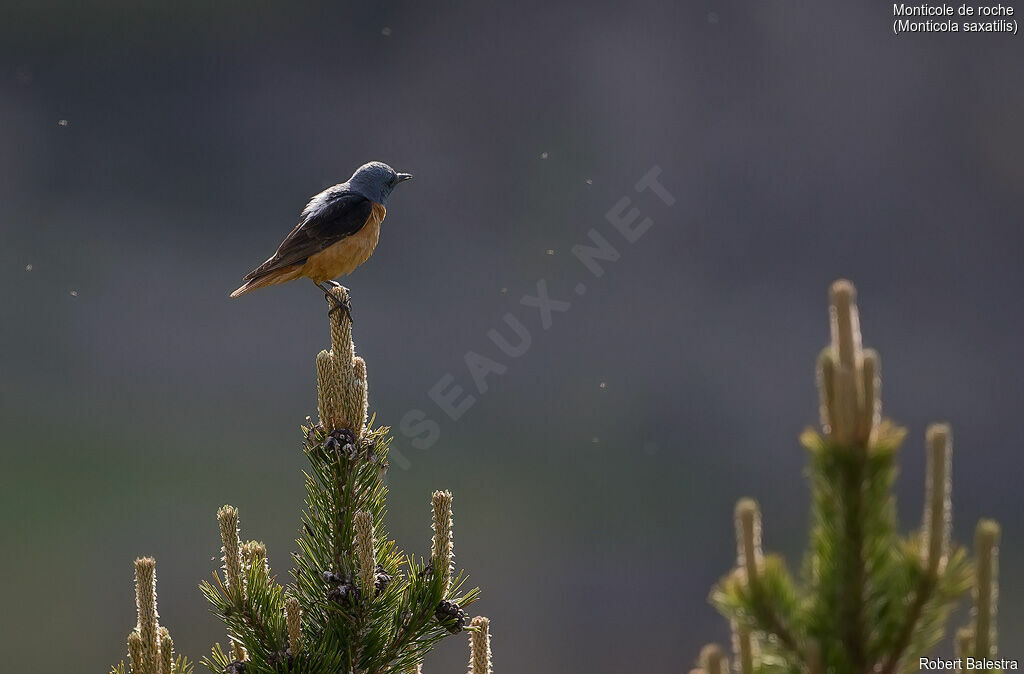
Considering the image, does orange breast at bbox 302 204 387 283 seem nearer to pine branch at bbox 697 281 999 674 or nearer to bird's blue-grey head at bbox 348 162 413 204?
bird's blue-grey head at bbox 348 162 413 204

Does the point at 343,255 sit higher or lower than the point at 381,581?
higher

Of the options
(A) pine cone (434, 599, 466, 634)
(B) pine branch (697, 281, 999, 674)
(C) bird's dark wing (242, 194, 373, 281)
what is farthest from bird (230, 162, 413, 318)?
(B) pine branch (697, 281, 999, 674)

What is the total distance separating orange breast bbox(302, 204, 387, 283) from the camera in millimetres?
3828

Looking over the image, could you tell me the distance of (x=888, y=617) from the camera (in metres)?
1.45

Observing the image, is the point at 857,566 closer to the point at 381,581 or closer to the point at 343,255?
the point at 381,581

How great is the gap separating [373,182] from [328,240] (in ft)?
1.54

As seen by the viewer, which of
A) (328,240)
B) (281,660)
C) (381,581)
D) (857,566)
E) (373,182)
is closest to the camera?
(857,566)

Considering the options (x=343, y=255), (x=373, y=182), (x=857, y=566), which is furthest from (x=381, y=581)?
(x=373, y=182)

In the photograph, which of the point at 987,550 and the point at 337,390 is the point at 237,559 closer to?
the point at 337,390

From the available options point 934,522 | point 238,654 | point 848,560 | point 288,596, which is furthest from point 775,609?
point 238,654

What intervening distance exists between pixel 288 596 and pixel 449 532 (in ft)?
1.37

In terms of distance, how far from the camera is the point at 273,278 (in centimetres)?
387

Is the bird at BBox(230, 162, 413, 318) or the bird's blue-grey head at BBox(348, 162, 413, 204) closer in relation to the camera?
the bird at BBox(230, 162, 413, 318)

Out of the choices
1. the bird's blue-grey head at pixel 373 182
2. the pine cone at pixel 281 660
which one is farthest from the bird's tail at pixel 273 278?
the pine cone at pixel 281 660
